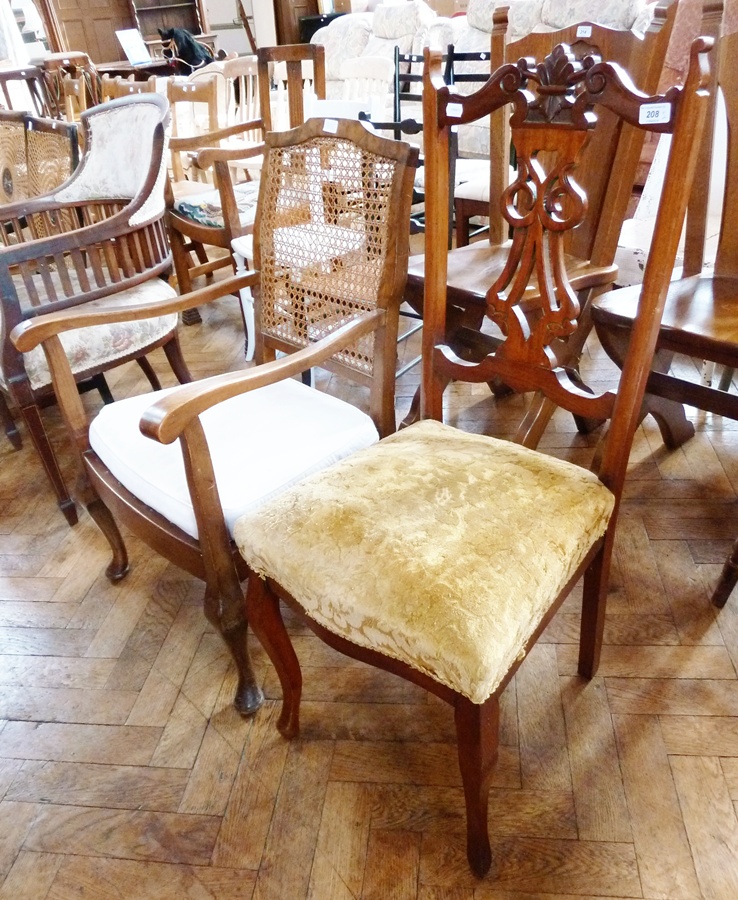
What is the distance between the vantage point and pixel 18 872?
1.03m

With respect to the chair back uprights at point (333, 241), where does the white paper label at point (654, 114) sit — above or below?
above

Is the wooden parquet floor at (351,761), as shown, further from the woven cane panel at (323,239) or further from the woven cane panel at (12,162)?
the woven cane panel at (12,162)

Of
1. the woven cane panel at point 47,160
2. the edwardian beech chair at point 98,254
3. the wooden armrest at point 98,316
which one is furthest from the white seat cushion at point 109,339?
the woven cane panel at point 47,160

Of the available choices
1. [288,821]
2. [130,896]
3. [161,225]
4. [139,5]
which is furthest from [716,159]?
[139,5]

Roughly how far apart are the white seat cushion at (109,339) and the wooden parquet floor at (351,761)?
55 centimetres

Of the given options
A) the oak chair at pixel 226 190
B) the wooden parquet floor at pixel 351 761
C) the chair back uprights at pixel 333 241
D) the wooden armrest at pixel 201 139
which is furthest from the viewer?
the wooden armrest at pixel 201 139

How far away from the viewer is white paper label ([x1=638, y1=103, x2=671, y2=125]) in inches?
31.1

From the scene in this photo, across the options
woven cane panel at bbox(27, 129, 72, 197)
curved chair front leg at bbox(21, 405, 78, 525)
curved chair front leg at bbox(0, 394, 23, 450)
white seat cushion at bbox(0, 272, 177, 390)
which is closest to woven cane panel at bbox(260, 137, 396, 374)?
white seat cushion at bbox(0, 272, 177, 390)

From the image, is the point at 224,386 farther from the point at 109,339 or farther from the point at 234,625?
the point at 109,339

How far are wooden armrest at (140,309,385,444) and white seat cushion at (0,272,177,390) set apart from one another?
60 cm

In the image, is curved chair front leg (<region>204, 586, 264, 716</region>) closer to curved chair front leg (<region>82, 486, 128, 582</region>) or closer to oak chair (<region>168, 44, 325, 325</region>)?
curved chair front leg (<region>82, 486, 128, 582</region>)

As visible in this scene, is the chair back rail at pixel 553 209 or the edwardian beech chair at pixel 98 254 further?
the edwardian beech chair at pixel 98 254

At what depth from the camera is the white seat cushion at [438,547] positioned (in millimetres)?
768

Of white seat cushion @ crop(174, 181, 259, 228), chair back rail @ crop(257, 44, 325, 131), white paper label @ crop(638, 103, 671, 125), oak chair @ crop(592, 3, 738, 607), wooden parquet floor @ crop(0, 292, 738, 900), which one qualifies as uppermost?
white paper label @ crop(638, 103, 671, 125)
